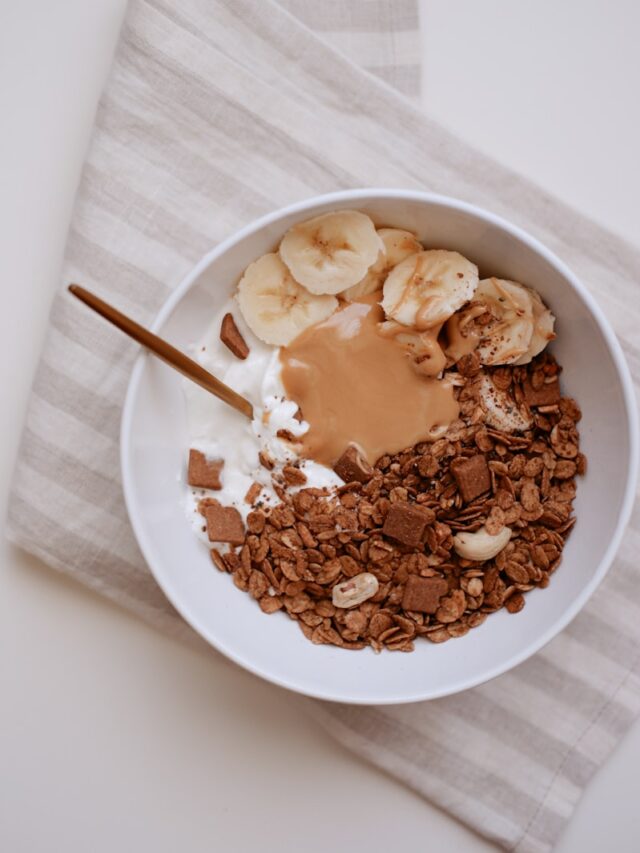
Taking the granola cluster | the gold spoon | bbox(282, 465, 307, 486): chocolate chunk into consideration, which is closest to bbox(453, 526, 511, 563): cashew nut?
the granola cluster

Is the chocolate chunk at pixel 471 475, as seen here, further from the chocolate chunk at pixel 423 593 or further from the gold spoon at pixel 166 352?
the gold spoon at pixel 166 352

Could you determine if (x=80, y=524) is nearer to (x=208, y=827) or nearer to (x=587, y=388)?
(x=208, y=827)

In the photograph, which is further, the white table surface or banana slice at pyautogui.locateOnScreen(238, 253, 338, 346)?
the white table surface

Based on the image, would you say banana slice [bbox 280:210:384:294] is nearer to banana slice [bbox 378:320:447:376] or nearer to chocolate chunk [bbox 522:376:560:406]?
banana slice [bbox 378:320:447:376]

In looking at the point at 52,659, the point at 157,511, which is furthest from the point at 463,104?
the point at 52,659

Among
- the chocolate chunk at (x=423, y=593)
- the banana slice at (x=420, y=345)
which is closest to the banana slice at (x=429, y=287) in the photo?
the banana slice at (x=420, y=345)
